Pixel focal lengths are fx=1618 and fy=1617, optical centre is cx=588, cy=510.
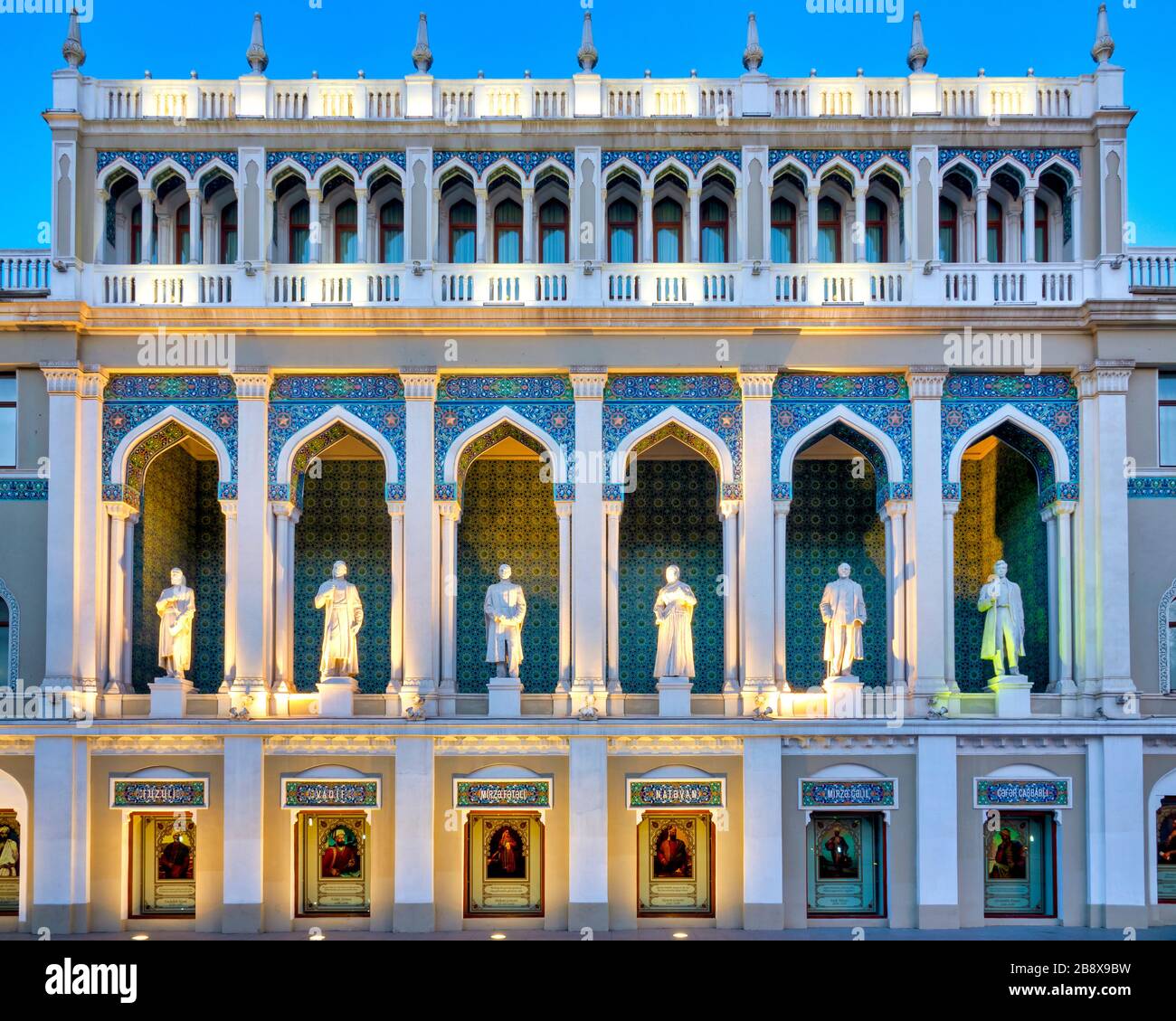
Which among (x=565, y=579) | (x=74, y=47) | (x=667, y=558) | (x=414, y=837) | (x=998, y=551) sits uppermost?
(x=74, y=47)

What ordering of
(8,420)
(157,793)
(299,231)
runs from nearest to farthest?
(157,793)
(8,420)
(299,231)

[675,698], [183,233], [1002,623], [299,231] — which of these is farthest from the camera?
[183,233]

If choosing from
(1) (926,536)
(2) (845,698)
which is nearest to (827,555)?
(1) (926,536)

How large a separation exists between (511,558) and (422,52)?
8.64m

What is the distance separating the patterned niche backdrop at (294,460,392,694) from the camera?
27844 mm

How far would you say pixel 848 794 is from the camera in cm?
2491

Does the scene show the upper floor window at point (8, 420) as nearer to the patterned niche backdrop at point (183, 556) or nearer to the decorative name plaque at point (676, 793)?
the patterned niche backdrop at point (183, 556)

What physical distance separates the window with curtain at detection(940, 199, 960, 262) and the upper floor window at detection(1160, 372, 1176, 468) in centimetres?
393

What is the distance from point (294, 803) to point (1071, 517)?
13.0 metres

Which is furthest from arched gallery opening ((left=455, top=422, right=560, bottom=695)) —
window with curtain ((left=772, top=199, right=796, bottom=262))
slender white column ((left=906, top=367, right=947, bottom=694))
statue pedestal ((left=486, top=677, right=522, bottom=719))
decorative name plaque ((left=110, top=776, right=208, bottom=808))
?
slender white column ((left=906, top=367, right=947, bottom=694))

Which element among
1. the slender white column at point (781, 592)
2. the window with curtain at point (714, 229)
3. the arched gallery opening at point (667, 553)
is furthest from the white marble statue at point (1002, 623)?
the window with curtain at point (714, 229)

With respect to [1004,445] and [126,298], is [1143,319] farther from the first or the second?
[126,298]

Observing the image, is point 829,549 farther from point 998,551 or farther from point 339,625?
point 339,625

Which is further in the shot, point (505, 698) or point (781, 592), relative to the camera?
point (781, 592)
